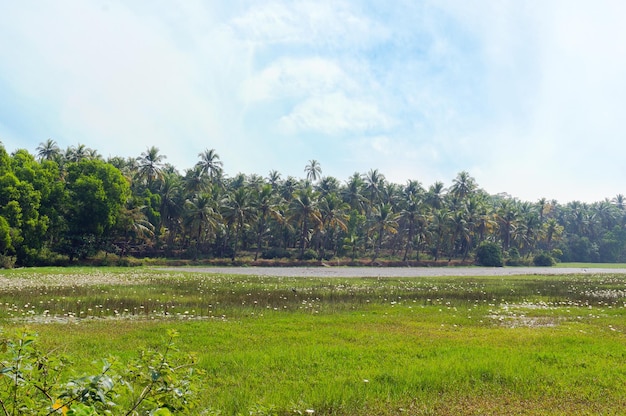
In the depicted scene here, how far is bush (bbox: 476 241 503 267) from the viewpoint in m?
81.4

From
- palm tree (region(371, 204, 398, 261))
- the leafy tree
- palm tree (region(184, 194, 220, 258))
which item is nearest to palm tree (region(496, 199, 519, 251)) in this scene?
palm tree (region(371, 204, 398, 261))

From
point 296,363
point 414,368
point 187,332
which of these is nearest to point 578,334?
point 414,368

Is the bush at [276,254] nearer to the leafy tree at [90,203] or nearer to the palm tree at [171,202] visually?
the palm tree at [171,202]

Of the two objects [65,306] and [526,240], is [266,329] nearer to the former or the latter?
[65,306]

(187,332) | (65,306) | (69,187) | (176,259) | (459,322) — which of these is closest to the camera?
(187,332)

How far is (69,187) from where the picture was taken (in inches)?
A: 2181

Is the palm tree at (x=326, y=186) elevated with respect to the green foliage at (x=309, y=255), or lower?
elevated

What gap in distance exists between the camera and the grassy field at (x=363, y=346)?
7.62 meters

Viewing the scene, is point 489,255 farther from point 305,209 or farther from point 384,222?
point 305,209

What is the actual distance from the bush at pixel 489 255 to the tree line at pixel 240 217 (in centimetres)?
358

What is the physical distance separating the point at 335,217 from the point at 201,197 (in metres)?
24.2

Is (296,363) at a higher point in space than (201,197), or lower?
lower

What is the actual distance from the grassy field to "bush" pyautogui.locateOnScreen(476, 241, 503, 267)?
206 ft

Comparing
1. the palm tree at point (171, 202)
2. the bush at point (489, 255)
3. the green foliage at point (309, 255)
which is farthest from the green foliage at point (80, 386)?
the bush at point (489, 255)
